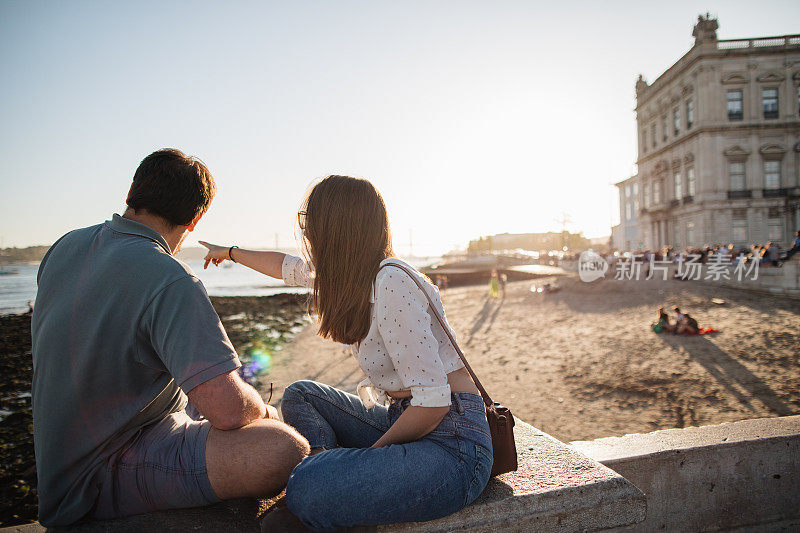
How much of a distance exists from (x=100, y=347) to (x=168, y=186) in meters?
0.63

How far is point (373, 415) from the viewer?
2.18 metres

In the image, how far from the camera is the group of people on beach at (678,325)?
9.61 metres

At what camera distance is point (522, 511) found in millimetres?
1724

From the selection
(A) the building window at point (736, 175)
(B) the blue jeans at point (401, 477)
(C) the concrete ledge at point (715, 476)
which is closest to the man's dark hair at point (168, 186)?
(B) the blue jeans at point (401, 477)

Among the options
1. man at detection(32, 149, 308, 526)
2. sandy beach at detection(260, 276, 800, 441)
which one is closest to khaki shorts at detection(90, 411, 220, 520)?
man at detection(32, 149, 308, 526)

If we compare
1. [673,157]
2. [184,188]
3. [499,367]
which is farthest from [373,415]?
[673,157]

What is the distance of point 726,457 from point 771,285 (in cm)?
1444

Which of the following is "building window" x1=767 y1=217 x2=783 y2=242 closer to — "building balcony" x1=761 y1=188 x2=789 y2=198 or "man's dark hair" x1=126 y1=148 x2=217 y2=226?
"building balcony" x1=761 y1=188 x2=789 y2=198

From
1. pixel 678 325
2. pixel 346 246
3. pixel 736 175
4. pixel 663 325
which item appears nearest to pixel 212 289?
pixel 663 325

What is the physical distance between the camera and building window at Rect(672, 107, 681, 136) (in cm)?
3516

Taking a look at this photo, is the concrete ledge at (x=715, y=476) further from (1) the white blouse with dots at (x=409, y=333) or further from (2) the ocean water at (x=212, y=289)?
(2) the ocean water at (x=212, y=289)

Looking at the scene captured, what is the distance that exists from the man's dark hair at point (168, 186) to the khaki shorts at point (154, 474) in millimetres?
828

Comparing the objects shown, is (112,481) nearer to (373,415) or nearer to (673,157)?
(373,415)

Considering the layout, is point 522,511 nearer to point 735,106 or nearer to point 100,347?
point 100,347
